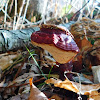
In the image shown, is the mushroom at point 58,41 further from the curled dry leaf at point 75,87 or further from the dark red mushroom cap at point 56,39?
the curled dry leaf at point 75,87

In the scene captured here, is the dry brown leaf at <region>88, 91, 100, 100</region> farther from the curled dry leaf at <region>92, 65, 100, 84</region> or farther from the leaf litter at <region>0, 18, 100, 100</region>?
the curled dry leaf at <region>92, 65, 100, 84</region>

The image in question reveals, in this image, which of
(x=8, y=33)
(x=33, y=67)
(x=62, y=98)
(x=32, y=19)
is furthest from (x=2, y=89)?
(x=32, y=19)

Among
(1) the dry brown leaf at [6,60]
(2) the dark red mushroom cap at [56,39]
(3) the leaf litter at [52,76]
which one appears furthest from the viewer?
(1) the dry brown leaf at [6,60]

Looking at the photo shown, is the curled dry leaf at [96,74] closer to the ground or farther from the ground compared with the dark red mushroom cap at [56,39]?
closer to the ground

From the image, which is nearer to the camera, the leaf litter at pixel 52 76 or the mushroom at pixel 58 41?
the mushroom at pixel 58 41

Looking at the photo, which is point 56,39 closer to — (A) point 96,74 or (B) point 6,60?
(A) point 96,74

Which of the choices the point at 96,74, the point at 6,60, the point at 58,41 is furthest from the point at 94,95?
the point at 6,60

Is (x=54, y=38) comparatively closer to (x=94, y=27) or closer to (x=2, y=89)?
(x=2, y=89)

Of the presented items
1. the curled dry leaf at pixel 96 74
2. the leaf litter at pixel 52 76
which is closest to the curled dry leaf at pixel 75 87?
the leaf litter at pixel 52 76

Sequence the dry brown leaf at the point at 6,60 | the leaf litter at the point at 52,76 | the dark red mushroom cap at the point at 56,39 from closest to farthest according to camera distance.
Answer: the dark red mushroom cap at the point at 56,39
the leaf litter at the point at 52,76
the dry brown leaf at the point at 6,60

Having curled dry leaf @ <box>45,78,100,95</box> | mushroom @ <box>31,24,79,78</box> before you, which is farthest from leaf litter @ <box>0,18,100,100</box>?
mushroom @ <box>31,24,79,78</box>
